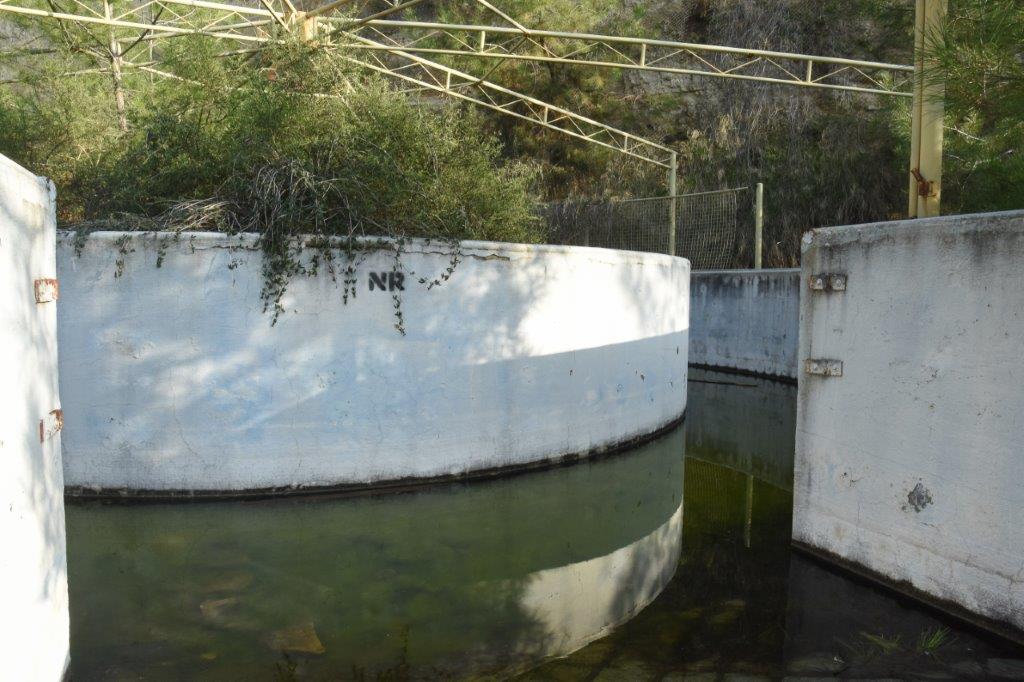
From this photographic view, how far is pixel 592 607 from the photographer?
384 cm

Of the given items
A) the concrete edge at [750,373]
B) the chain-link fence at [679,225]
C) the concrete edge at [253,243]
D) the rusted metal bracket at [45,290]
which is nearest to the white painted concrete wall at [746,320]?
the concrete edge at [750,373]

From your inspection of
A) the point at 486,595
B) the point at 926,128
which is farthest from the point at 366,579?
the point at 926,128

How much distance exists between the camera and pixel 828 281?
4.30 meters

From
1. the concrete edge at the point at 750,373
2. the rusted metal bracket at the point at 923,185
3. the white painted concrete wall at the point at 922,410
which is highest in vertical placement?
the rusted metal bracket at the point at 923,185

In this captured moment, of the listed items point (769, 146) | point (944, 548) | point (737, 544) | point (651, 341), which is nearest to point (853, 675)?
point (944, 548)

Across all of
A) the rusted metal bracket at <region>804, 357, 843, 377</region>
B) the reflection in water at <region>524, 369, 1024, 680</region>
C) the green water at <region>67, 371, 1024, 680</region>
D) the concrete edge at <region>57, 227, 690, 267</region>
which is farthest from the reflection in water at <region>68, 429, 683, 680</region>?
the concrete edge at <region>57, 227, 690, 267</region>

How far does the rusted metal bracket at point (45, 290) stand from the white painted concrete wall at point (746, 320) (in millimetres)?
9665

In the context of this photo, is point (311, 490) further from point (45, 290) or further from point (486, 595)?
point (45, 290)

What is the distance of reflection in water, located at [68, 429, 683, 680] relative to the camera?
3252 millimetres

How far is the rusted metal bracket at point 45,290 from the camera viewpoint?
2451 millimetres

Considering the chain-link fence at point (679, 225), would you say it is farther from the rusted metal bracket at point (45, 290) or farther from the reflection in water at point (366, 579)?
the rusted metal bracket at point (45, 290)

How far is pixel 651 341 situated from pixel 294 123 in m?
3.63

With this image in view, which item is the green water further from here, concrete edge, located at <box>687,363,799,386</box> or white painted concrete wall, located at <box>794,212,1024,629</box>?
concrete edge, located at <box>687,363,799,386</box>

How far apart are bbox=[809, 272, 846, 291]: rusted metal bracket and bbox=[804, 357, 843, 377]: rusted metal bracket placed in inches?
15.3
